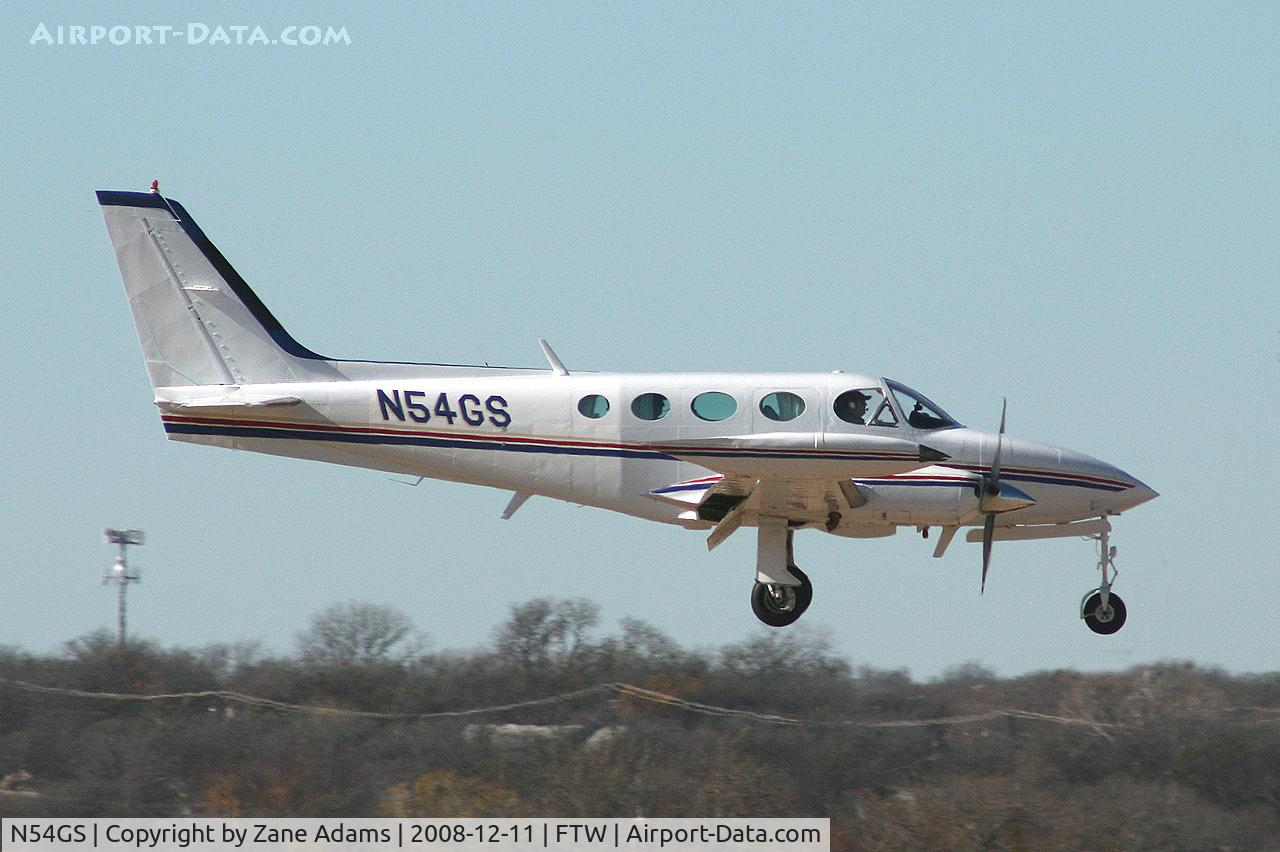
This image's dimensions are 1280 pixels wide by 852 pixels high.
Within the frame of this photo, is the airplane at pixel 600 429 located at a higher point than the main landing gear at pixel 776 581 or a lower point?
higher

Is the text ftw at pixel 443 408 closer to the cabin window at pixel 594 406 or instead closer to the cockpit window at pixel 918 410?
the cabin window at pixel 594 406

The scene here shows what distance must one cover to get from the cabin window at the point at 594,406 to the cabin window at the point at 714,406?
111 centimetres

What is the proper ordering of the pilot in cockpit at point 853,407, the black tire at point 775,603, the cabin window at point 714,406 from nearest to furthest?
the pilot in cockpit at point 853,407, the cabin window at point 714,406, the black tire at point 775,603

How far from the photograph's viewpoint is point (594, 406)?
858 inches

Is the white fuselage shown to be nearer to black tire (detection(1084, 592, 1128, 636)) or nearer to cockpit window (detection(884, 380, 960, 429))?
cockpit window (detection(884, 380, 960, 429))

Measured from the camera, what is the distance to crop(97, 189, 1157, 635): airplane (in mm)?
21484

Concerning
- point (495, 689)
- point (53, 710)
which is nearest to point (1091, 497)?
point (495, 689)

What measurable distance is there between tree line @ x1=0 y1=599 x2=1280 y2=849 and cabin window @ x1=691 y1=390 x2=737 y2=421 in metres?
4.22

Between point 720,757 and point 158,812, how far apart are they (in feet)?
22.0

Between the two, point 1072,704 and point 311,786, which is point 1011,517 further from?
point 311,786

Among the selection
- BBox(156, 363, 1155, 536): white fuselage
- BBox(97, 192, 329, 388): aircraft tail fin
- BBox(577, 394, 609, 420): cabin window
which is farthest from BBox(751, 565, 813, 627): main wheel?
BBox(97, 192, 329, 388): aircraft tail fin

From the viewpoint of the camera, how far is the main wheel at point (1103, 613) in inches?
895

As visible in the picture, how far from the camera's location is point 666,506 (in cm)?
2222

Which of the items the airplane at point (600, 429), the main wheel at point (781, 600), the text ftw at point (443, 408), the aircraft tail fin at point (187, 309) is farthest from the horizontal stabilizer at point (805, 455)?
the aircraft tail fin at point (187, 309)
